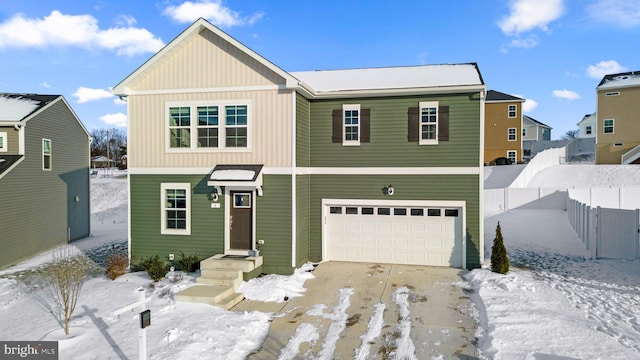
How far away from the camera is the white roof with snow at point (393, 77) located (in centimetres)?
1303

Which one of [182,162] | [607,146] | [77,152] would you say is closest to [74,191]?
[77,152]

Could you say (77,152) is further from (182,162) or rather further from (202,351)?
(202,351)

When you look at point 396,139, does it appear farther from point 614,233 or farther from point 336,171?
point 614,233

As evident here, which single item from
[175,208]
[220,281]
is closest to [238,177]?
[175,208]

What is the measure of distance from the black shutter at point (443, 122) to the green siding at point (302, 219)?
4.40 m

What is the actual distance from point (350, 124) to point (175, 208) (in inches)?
239

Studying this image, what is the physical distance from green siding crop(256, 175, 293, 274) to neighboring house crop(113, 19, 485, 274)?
0.10 feet

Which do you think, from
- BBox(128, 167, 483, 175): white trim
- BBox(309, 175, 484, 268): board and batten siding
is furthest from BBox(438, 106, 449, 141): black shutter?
BBox(309, 175, 484, 268): board and batten siding

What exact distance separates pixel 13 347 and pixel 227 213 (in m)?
5.91

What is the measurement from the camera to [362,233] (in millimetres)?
13133

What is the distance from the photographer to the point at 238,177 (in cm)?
1144

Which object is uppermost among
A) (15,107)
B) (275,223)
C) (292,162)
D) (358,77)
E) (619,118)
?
(619,118)

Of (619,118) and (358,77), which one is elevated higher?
(619,118)

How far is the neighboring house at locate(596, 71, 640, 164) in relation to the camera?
31359 millimetres
